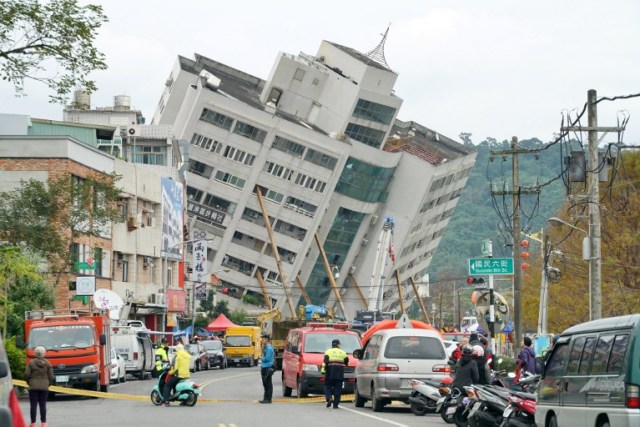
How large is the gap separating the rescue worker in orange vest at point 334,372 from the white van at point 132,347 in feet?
73.0

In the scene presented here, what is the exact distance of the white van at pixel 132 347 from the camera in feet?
176

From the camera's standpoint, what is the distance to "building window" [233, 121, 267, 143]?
108 metres

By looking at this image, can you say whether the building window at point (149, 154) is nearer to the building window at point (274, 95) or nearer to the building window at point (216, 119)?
the building window at point (216, 119)

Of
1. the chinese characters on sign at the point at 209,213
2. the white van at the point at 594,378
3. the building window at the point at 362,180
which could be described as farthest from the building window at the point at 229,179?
the white van at the point at 594,378

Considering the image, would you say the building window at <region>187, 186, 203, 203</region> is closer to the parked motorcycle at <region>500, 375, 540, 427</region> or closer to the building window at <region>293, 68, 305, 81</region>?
the building window at <region>293, 68, 305, 81</region>

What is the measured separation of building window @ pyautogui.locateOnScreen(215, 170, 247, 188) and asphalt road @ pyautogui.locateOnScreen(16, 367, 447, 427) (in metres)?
70.8

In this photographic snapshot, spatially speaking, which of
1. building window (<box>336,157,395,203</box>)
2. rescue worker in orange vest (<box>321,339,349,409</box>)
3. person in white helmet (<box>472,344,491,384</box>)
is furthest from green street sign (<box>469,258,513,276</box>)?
building window (<box>336,157,395,203</box>)

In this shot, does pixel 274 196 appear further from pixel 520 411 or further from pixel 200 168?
pixel 520 411

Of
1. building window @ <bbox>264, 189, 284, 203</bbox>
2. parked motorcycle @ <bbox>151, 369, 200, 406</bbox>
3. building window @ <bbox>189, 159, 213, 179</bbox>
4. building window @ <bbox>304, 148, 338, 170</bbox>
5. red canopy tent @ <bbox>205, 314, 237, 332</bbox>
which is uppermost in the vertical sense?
building window @ <bbox>304, 148, 338, 170</bbox>

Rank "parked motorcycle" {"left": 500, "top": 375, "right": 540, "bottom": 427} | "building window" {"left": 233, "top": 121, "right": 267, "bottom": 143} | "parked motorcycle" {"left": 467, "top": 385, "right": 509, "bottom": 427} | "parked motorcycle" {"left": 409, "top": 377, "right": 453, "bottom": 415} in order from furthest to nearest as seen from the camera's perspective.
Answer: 1. "building window" {"left": 233, "top": 121, "right": 267, "bottom": 143}
2. "parked motorcycle" {"left": 409, "top": 377, "right": 453, "bottom": 415}
3. "parked motorcycle" {"left": 467, "top": 385, "right": 509, "bottom": 427}
4. "parked motorcycle" {"left": 500, "top": 375, "right": 540, "bottom": 427}

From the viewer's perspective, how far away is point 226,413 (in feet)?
95.0

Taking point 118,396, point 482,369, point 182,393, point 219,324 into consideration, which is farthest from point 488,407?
point 219,324

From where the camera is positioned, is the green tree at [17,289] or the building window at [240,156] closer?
the green tree at [17,289]

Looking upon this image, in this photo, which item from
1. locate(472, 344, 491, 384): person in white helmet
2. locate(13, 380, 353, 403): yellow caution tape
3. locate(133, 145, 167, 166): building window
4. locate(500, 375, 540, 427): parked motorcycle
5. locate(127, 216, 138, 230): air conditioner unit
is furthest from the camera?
locate(133, 145, 167, 166): building window
